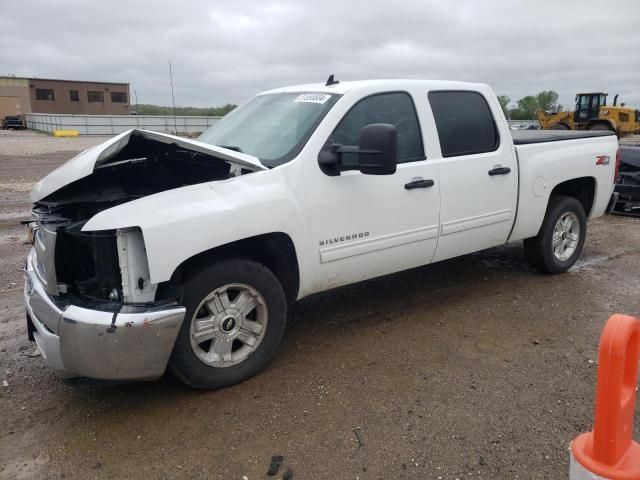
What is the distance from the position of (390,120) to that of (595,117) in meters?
30.8

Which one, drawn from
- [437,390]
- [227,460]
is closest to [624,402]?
[437,390]

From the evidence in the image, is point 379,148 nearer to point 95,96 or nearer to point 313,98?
point 313,98

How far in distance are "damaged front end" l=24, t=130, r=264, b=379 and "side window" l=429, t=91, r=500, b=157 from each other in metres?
1.80

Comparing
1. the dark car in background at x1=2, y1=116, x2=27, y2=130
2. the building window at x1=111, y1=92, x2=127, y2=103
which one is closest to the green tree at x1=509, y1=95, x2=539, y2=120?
the building window at x1=111, y1=92, x2=127, y2=103

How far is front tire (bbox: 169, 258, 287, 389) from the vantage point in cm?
328

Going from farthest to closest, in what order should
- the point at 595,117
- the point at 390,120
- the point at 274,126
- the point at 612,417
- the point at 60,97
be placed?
1. the point at 60,97
2. the point at 595,117
3. the point at 390,120
4. the point at 274,126
5. the point at 612,417

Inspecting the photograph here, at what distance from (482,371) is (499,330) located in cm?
78

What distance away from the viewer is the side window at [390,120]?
4.04m

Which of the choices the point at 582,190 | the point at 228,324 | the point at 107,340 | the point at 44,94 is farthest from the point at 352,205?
the point at 44,94

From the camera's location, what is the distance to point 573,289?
5.50 m

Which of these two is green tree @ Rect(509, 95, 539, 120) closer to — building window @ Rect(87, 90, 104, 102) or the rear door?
building window @ Rect(87, 90, 104, 102)

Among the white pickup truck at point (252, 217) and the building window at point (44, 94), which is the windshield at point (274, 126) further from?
the building window at point (44, 94)

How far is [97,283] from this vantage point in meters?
3.19

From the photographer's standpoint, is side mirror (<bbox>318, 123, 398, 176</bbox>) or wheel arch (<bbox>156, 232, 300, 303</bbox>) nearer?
wheel arch (<bbox>156, 232, 300, 303</bbox>)
